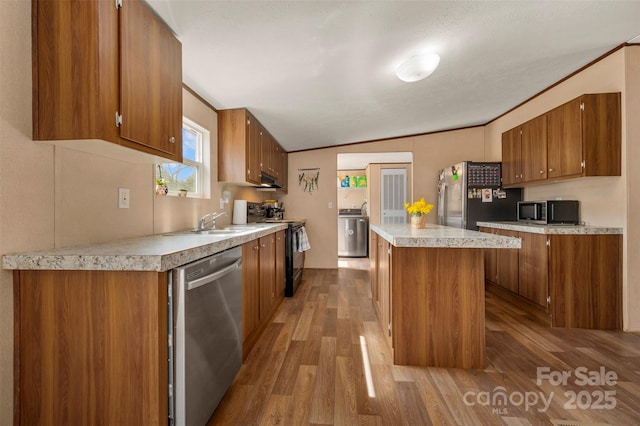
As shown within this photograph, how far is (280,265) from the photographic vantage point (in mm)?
3309

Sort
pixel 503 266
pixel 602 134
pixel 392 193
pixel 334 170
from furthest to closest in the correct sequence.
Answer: pixel 392 193 → pixel 334 170 → pixel 503 266 → pixel 602 134

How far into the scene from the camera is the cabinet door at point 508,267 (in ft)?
10.6

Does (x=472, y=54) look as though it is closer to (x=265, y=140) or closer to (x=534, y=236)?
(x=534, y=236)

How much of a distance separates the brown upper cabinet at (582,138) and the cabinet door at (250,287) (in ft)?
10.2

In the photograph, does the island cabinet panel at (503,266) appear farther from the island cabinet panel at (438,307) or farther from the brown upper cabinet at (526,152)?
the island cabinet panel at (438,307)

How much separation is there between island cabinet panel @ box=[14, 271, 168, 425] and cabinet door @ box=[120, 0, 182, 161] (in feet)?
2.40

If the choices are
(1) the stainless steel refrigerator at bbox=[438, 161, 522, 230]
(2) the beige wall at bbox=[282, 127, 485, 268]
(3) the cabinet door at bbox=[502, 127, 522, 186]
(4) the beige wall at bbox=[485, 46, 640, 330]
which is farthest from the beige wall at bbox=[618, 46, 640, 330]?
(2) the beige wall at bbox=[282, 127, 485, 268]

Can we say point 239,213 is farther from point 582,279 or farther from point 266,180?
point 582,279

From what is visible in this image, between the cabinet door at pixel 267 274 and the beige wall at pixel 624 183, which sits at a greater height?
the beige wall at pixel 624 183

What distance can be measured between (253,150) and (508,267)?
3381mm

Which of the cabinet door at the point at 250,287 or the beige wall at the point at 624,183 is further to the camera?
the beige wall at the point at 624,183

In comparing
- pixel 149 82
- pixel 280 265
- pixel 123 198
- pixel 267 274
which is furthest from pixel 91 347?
pixel 280 265

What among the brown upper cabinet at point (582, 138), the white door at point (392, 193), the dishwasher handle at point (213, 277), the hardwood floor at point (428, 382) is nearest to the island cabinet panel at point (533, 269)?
the hardwood floor at point (428, 382)

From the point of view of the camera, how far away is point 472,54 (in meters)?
2.44
